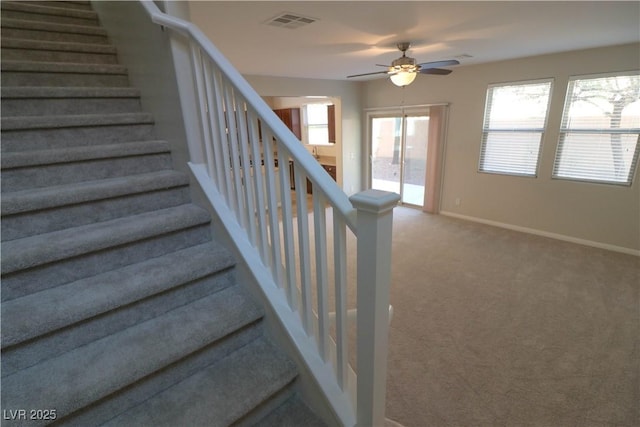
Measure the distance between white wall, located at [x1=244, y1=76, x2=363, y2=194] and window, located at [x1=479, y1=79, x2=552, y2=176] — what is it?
8.22 feet

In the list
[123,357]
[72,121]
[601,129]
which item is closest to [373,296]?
[123,357]

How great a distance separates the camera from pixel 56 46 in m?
1.93

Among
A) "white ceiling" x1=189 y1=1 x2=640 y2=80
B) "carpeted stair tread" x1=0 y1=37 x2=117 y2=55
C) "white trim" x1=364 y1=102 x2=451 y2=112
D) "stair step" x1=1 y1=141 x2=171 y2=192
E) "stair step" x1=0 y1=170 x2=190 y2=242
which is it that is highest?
"white ceiling" x1=189 y1=1 x2=640 y2=80

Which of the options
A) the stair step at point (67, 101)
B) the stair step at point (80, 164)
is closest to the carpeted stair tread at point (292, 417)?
the stair step at point (80, 164)

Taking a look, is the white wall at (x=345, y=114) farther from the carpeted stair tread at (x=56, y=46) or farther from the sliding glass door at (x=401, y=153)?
the carpeted stair tread at (x=56, y=46)

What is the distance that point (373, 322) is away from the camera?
895mm

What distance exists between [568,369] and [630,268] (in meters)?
2.27

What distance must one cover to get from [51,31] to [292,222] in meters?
2.29

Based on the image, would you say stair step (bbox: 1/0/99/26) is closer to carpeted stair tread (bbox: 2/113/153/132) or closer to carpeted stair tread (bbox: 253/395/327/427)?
carpeted stair tread (bbox: 2/113/153/132)

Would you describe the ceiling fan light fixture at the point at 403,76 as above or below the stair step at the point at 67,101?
above

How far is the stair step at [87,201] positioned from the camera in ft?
3.93

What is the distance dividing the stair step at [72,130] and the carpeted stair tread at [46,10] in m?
1.27

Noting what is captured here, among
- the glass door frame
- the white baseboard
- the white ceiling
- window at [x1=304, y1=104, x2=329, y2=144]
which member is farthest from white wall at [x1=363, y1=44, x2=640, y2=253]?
window at [x1=304, y1=104, x2=329, y2=144]

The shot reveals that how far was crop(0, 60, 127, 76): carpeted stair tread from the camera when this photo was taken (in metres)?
1.67
